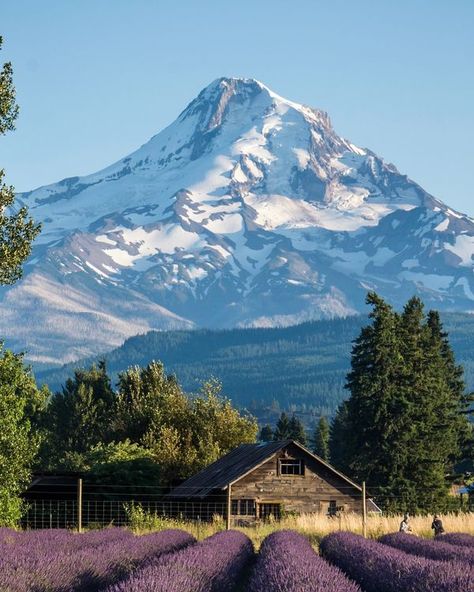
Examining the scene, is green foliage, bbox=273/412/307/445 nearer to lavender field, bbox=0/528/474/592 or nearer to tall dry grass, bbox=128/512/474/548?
tall dry grass, bbox=128/512/474/548

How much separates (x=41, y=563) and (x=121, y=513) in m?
44.8

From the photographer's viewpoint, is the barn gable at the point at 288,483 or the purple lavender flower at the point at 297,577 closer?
the purple lavender flower at the point at 297,577

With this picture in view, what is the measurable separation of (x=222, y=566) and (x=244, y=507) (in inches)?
1985

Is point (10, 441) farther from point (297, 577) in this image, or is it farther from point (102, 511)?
point (102, 511)

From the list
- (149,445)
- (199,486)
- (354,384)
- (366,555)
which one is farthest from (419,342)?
(366,555)

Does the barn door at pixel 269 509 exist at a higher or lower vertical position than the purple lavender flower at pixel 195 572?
higher

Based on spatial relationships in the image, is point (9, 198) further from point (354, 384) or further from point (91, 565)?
point (354, 384)

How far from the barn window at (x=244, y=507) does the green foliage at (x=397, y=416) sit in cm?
788

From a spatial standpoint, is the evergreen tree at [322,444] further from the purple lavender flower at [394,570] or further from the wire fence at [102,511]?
the purple lavender flower at [394,570]

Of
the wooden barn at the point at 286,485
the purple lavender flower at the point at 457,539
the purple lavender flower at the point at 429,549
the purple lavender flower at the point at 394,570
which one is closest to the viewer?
the purple lavender flower at the point at 394,570

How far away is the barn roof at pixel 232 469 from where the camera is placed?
68.9 m

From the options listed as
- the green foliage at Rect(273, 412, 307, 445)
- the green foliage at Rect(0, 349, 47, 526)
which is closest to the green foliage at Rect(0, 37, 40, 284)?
the green foliage at Rect(0, 349, 47, 526)

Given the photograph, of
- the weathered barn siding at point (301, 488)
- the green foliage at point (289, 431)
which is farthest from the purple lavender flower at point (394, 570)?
the green foliage at point (289, 431)

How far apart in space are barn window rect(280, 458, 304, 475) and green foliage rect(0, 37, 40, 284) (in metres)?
40.3
